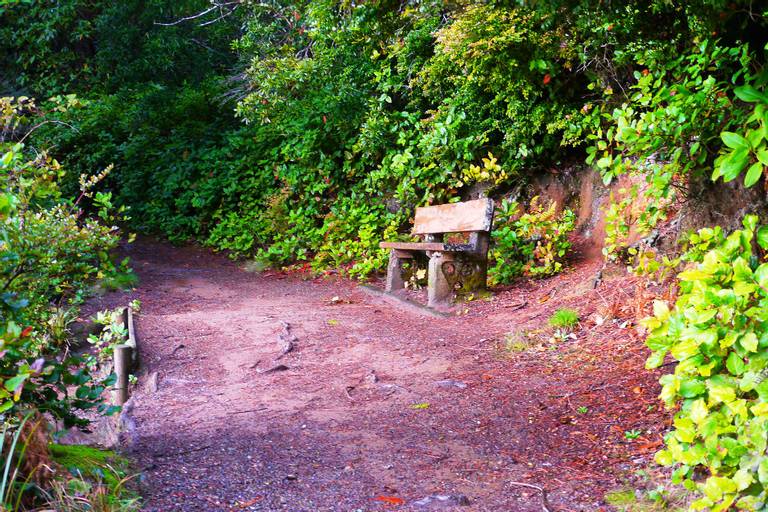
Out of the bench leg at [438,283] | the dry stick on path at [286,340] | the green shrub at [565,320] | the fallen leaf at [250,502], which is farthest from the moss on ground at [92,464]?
the bench leg at [438,283]

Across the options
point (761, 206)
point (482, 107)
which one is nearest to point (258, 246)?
point (482, 107)

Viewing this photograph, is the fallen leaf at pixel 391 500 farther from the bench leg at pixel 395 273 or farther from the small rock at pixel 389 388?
the bench leg at pixel 395 273

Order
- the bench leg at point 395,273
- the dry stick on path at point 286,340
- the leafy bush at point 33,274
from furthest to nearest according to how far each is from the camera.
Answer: the bench leg at point 395,273 < the dry stick on path at point 286,340 < the leafy bush at point 33,274

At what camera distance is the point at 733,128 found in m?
4.02

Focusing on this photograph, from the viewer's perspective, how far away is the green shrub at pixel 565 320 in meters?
5.71

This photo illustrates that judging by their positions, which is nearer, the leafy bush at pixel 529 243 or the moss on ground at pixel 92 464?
the moss on ground at pixel 92 464

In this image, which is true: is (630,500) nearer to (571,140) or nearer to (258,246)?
(571,140)

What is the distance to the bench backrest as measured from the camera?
24.2 feet

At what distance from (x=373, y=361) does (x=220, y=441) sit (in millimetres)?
1925

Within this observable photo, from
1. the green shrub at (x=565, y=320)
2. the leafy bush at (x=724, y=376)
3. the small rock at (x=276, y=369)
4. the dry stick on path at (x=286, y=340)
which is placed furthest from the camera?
the dry stick on path at (x=286, y=340)

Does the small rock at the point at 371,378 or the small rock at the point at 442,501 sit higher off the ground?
the small rock at the point at 442,501

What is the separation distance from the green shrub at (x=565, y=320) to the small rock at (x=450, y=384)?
4.11 feet

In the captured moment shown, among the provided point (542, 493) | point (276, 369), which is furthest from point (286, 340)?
point (542, 493)

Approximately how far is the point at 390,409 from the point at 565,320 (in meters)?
1.96
